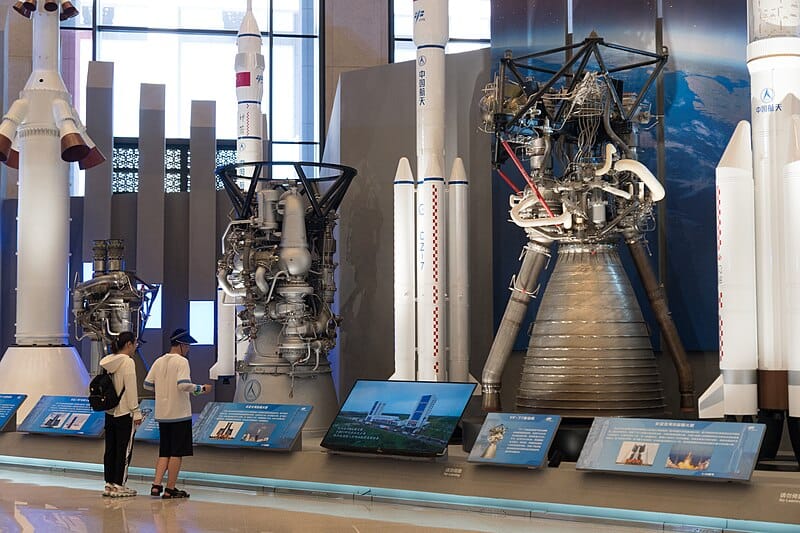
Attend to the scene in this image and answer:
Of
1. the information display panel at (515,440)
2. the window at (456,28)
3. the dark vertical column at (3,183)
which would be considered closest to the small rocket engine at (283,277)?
the information display panel at (515,440)

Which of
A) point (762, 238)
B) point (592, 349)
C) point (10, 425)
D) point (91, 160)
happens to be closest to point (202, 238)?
point (91, 160)

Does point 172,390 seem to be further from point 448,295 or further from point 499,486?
point 448,295

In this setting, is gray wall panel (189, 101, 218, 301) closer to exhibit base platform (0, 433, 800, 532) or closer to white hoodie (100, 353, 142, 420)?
exhibit base platform (0, 433, 800, 532)

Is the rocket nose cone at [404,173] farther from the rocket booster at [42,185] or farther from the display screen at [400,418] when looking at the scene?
the rocket booster at [42,185]

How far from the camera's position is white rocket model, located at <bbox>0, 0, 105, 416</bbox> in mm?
11758

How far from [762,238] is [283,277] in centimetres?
480

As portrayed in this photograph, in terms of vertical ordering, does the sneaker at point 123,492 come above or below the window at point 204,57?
below

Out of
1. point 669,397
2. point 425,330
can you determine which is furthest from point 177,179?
point 669,397

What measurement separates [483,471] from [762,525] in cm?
198

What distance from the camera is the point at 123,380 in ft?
24.3

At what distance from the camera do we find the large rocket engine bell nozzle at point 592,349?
812cm

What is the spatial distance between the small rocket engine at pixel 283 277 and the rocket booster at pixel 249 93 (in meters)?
2.49

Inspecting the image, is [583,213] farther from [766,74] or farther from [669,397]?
[669,397]

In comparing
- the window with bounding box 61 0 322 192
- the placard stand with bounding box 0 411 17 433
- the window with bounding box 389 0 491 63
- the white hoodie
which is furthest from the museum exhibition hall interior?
the window with bounding box 389 0 491 63
